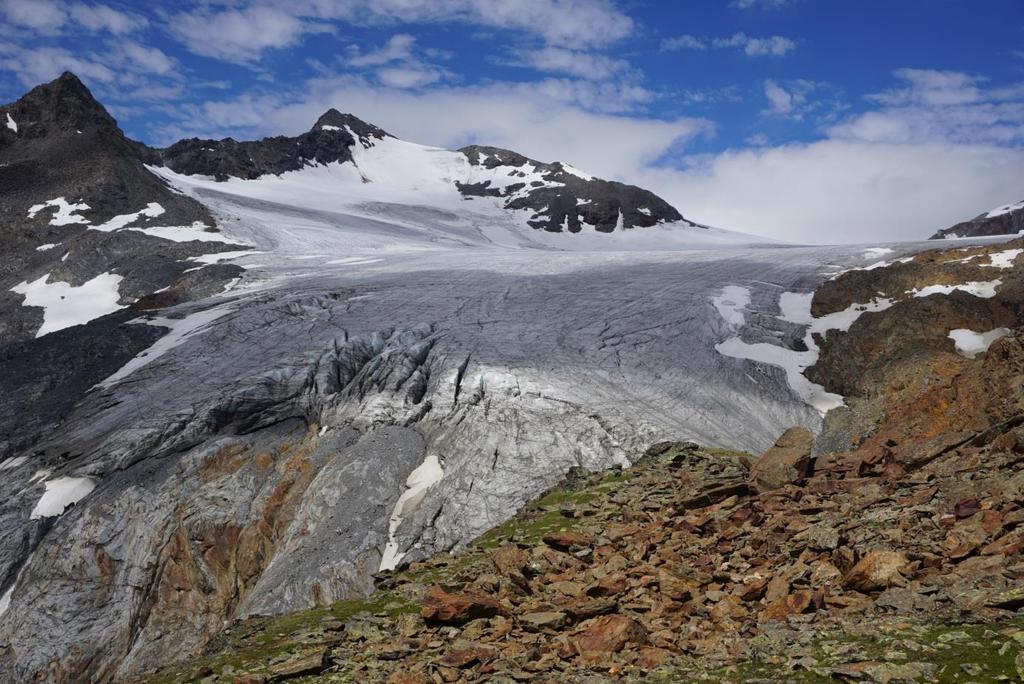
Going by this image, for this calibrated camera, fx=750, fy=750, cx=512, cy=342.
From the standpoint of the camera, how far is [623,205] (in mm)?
127562

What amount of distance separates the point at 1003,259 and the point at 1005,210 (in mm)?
127355

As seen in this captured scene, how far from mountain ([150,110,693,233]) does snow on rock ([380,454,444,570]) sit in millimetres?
97779

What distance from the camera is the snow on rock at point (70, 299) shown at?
48125 millimetres

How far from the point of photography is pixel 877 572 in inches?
422

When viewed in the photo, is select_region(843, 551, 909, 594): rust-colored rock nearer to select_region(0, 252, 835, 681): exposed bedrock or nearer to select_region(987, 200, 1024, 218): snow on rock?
select_region(0, 252, 835, 681): exposed bedrock

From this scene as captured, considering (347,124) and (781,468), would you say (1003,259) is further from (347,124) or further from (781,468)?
(347,124)

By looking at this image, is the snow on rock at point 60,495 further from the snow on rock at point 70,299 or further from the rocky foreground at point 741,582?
the snow on rock at point 70,299

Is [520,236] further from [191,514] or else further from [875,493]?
[875,493]

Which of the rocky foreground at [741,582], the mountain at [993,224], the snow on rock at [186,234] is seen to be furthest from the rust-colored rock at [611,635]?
the mountain at [993,224]

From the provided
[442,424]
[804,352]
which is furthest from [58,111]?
[804,352]

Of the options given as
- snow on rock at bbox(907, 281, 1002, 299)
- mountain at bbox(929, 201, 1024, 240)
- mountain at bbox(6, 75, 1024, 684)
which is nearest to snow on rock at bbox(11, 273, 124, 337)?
mountain at bbox(6, 75, 1024, 684)

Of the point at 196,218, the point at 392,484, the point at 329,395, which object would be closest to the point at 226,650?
the point at 392,484

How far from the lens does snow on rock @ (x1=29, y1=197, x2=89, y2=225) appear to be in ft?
217

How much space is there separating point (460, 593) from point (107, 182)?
2771 inches
